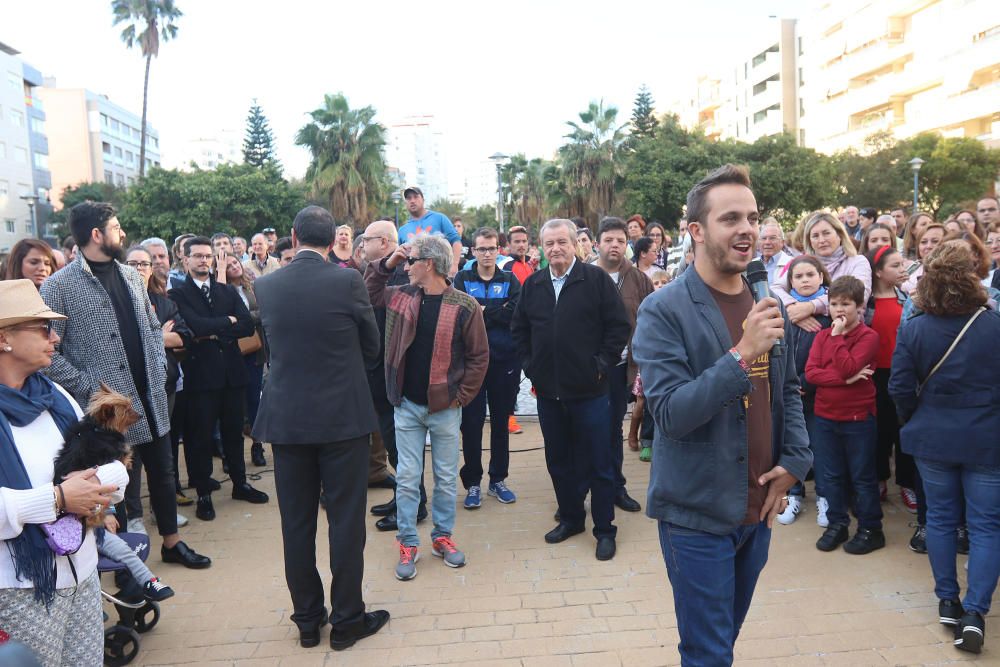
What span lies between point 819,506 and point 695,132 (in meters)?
38.8

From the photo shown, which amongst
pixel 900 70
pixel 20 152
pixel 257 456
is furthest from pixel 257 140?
pixel 257 456

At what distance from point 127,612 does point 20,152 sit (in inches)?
2560

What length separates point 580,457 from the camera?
5055mm

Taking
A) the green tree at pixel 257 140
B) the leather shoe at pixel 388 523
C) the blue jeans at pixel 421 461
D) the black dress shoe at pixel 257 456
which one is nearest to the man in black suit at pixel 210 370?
the black dress shoe at pixel 257 456

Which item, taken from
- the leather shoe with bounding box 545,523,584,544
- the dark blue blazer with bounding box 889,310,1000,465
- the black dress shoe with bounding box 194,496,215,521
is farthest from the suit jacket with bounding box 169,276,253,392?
the dark blue blazer with bounding box 889,310,1000,465

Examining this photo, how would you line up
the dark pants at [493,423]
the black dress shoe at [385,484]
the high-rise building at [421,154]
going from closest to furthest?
1. the dark pants at [493,423]
2. the black dress shoe at [385,484]
3. the high-rise building at [421,154]

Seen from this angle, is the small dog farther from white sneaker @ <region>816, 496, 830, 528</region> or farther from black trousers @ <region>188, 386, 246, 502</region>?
white sneaker @ <region>816, 496, 830, 528</region>

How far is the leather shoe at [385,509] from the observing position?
5637 mm

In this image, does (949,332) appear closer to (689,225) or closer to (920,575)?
(920,575)

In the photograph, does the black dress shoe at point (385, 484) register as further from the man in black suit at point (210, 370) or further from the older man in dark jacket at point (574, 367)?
the older man in dark jacket at point (574, 367)

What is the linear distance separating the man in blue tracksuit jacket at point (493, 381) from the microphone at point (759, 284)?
10.5ft

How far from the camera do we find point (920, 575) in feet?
14.1

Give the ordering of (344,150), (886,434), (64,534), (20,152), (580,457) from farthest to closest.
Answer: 1. (20,152)
2. (344,150)
3. (886,434)
4. (580,457)
5. (64,534)

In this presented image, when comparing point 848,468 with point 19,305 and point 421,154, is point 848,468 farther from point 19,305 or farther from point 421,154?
point 421,154
